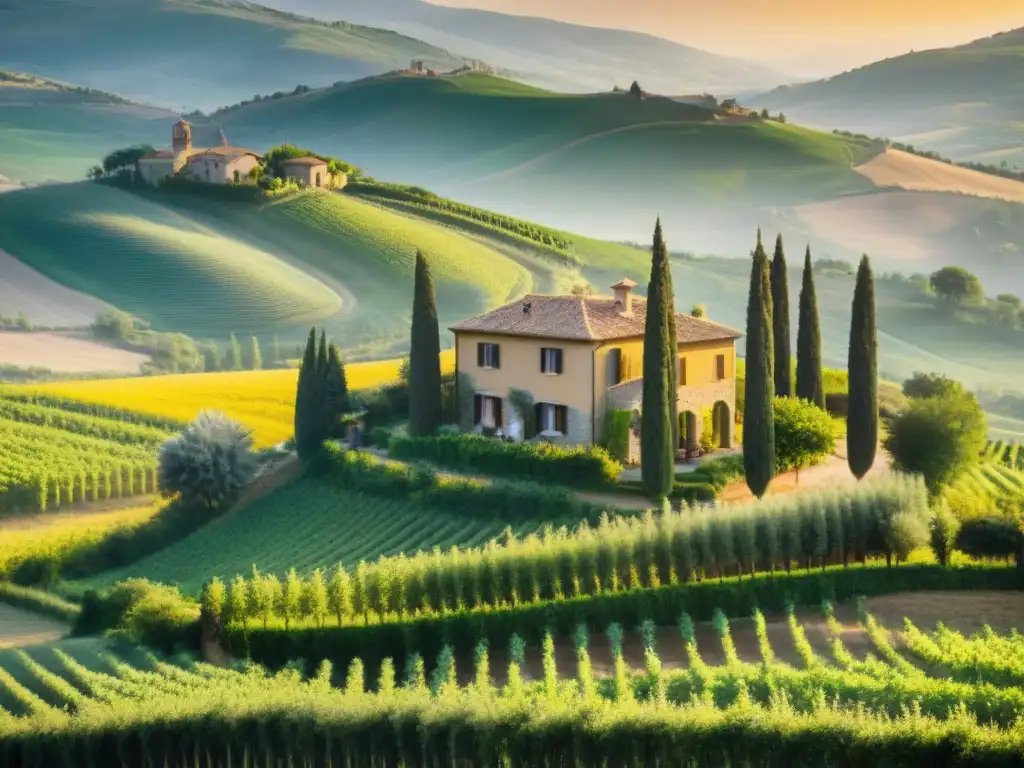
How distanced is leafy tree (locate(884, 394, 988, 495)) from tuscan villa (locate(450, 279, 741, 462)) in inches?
199

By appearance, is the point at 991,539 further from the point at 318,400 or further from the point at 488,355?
the point at 318,400

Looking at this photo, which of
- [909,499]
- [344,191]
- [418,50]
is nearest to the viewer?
[909,499]

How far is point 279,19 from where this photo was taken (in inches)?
5886

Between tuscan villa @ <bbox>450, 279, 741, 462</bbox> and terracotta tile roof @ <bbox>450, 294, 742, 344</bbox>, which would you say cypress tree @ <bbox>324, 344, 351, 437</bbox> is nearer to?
tuscan villa @ <bbox>450, 279, 741, 462</bbox>

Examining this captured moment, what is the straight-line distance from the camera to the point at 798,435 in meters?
37.0

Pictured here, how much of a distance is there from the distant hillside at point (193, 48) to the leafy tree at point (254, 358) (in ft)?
243

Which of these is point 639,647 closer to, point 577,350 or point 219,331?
point 577,350

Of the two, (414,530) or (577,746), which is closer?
(577,746)

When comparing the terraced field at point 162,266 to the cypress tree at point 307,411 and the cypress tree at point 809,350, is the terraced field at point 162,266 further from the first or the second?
the cypress tree at point 809,350

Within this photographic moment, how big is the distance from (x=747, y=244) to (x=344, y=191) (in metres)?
35.2

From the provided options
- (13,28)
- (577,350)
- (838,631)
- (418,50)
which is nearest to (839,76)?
(418,50)

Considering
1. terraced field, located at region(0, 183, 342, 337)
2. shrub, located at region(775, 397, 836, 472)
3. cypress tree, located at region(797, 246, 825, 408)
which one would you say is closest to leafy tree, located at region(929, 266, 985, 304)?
terraced field, located at region(0, 183, 342, 337)

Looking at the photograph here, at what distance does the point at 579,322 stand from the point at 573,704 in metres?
19.3

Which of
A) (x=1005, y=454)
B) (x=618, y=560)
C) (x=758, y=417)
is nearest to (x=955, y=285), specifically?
(x=1005, y=454)
